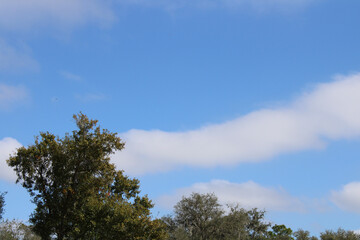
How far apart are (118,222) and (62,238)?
7.04m

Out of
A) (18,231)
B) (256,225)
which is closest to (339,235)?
(256,225)

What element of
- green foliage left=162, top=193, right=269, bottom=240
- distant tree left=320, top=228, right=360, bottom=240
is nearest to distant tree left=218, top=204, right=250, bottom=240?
green foliage left=162, top=193, right=269, bottom=240

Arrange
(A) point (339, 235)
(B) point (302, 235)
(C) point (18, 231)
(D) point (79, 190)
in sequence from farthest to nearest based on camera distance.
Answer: (B) point (302, 235) < (A) point (339, 235) < (C) point (18, 231) < (D) point (79, 190)

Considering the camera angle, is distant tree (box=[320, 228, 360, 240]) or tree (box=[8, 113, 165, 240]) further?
distant tree (box=[320, 228, 360, 240])

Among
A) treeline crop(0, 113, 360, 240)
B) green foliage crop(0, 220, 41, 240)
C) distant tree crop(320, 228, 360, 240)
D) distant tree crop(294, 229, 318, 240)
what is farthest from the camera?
distant tree crop(294, 229, 318, 240)

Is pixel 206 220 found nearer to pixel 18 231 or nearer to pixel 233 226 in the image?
pixel 233 226

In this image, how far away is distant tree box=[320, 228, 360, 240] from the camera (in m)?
92.6

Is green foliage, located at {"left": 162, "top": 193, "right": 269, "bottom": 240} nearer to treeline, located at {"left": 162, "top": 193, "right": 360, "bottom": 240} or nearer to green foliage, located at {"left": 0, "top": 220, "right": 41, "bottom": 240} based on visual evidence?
treeline, located at {"left": 162, "top": 193, "right": 360, "bottom": 240}

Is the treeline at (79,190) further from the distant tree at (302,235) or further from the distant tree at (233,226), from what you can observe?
the distant tree at (302,235)

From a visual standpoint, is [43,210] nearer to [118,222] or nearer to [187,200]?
[118,222]

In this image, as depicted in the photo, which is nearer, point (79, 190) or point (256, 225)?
point (79, 190)

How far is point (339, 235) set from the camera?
95.6 meters

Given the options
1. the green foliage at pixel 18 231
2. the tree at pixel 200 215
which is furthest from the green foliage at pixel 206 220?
the green foliage at pixel 18 231

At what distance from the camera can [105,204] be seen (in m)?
39.1
